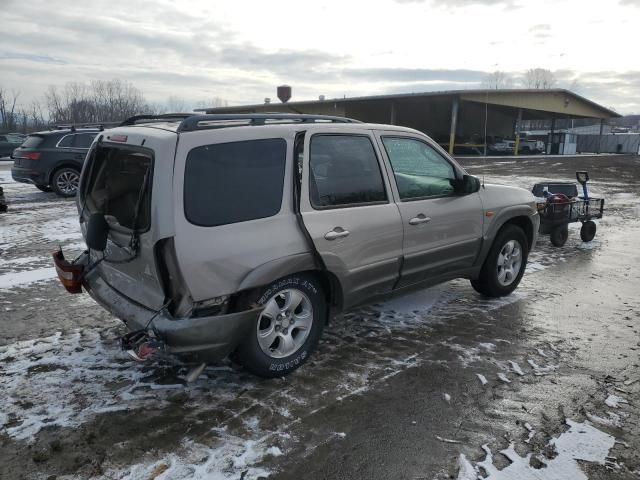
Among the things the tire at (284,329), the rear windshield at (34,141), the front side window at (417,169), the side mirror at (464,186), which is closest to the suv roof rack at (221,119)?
the front side window at (417,169)

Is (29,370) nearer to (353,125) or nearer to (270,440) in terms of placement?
(270,440)

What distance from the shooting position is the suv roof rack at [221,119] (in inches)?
129

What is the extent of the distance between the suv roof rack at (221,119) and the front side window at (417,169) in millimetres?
531

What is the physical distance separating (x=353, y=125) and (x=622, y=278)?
14.5 feet

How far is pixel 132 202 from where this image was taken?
3.47 metres

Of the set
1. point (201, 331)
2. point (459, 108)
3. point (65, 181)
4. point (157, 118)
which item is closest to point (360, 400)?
point (201, 331)

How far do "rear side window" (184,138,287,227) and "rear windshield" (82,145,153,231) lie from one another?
307mm

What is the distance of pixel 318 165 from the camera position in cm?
377

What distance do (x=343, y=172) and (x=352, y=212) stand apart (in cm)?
A: 33

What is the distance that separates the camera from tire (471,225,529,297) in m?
5.27

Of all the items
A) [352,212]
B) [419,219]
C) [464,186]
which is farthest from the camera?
[464,186]

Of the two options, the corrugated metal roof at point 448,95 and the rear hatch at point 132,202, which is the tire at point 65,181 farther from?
the corrugated metal roof at point 448,95

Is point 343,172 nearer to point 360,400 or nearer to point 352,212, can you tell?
point 352,212

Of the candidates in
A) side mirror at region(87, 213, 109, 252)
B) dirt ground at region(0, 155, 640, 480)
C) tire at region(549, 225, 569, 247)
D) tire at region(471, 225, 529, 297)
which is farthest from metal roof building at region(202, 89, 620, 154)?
side mirror at region(87, 213, 109, 252)
